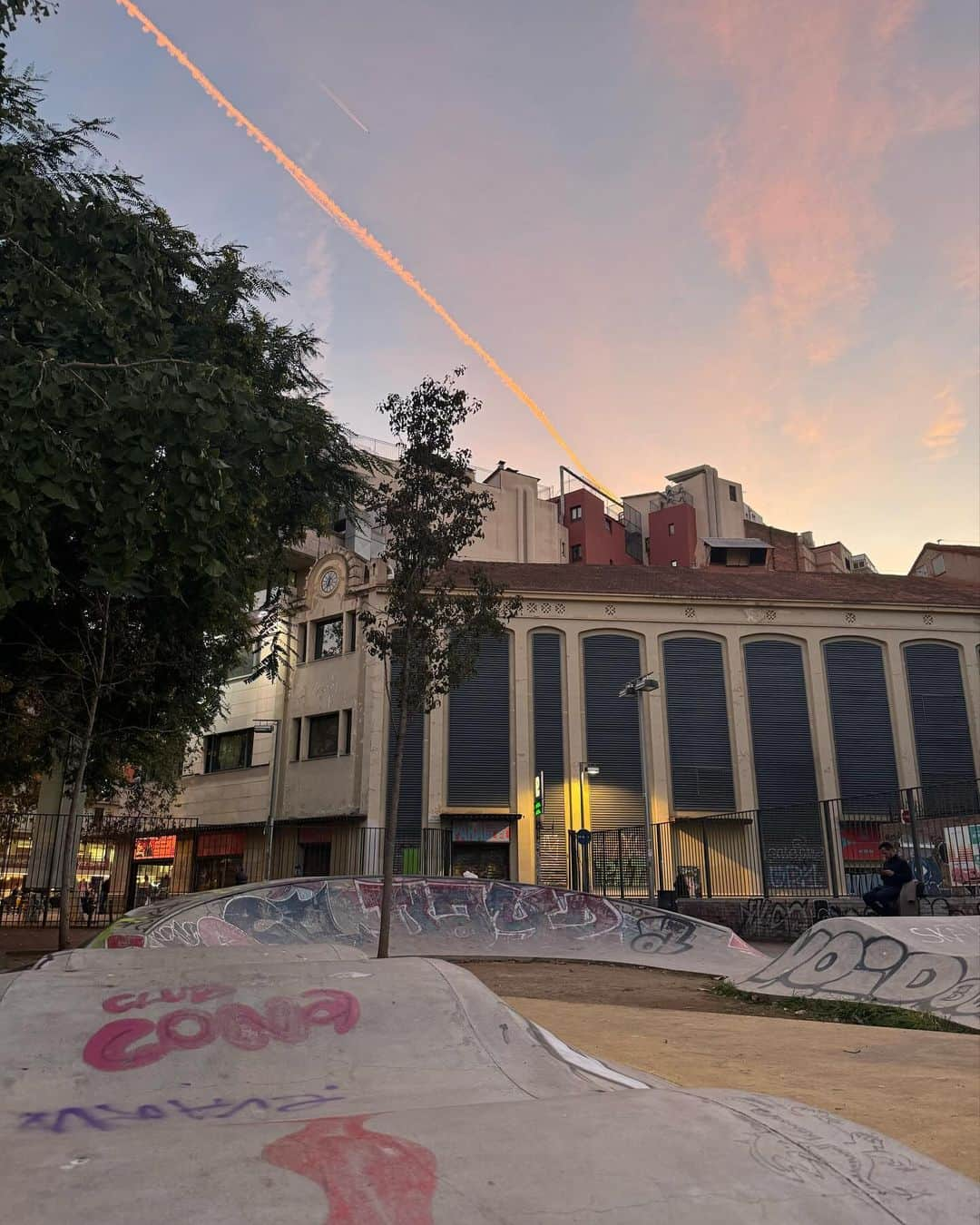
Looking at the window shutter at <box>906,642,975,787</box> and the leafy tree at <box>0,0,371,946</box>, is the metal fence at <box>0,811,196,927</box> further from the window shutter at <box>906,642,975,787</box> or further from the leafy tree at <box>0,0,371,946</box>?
the window shutter at <box>906,642,975,787</box>

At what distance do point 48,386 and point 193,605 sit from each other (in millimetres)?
7132

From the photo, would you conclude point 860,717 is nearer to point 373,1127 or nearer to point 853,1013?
point 853,1013

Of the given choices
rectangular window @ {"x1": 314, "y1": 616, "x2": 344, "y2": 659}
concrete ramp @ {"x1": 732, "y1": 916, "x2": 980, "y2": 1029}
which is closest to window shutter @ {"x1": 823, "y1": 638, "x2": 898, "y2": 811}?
rectangular window @ {"x1": 314, "y1": 616, "x2": 344, "y2": 659}

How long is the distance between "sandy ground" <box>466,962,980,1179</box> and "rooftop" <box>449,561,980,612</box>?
2322cm

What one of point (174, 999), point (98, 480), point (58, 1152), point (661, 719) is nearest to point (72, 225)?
point (98, 480)

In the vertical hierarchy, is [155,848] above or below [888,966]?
above

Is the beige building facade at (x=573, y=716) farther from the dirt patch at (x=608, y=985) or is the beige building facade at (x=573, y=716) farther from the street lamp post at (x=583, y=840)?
the dirt patch at (x=608, y=985)

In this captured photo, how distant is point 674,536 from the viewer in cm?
5288

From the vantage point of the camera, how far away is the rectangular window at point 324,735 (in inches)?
1312

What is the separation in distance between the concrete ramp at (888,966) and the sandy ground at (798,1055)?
0.79 m

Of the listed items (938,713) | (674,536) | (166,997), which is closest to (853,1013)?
(166,997)

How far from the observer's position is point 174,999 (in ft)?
16.0

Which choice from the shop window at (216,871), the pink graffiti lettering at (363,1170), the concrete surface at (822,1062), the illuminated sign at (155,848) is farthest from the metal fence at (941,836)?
the illuminated sign at (155,848)

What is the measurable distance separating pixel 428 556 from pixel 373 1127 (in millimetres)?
11919
